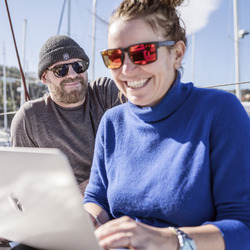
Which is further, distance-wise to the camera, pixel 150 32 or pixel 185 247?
pixel 150 32

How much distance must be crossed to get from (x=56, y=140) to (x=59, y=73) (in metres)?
0.50

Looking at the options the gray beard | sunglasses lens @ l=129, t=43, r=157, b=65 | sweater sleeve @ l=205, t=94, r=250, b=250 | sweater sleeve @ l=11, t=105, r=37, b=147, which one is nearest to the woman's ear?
sunglasses lens @ l=129, t=43, r=157, b=65

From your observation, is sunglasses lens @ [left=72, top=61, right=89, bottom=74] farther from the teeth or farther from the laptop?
the laptop

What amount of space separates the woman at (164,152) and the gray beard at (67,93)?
2.86ft

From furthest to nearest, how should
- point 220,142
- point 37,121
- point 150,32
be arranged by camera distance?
point 37,121 → point 150,32 → point 220,142

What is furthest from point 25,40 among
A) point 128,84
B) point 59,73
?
point 128,84

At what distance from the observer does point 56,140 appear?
2.04m

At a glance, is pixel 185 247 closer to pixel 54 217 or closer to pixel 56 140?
pixel 54 217

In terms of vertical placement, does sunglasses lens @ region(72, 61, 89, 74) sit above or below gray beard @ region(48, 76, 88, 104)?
above

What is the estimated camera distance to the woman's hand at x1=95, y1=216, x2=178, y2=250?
691mm

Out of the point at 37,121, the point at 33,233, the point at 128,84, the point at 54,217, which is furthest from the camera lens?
the point at 37,121

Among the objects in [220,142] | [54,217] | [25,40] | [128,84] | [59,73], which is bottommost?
[54,217]

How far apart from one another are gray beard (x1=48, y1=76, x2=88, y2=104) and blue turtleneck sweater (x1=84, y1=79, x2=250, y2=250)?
38.5 inches

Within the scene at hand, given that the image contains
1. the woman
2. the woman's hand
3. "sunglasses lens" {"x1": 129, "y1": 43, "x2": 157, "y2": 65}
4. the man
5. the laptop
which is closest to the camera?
the laptop
